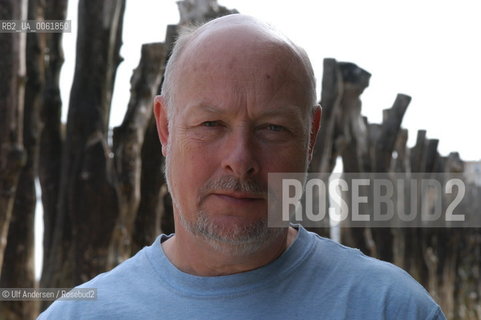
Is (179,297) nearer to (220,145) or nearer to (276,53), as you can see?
(220,145)

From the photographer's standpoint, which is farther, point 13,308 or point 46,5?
point 46,5

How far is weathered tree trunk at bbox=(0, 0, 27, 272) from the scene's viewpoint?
476 centimetres

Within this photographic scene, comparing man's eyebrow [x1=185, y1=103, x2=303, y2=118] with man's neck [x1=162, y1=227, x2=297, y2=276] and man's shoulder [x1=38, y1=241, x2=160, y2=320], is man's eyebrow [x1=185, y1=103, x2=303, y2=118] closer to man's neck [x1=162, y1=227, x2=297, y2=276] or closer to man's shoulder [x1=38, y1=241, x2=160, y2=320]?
man's neck [x1=162, y1=227, x2=297, y2=276]

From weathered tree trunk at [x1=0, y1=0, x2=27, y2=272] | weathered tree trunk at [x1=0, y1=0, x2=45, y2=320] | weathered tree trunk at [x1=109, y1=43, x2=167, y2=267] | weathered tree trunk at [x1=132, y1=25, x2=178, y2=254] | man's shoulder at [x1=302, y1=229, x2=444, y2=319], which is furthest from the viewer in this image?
weathered tree trunk at [x1=132, y1=25, x2=178, y2=254]

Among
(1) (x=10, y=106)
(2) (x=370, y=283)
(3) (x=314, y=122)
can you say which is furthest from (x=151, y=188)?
(2) (x=370, y=283)

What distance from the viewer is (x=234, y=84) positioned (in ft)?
6.14

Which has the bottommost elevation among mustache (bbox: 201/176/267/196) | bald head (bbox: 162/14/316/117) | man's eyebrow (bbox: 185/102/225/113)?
mustache (bbox: 201/176/267/196)

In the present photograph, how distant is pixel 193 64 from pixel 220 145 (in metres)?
0.22

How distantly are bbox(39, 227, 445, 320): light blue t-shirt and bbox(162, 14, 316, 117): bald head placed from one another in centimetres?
38

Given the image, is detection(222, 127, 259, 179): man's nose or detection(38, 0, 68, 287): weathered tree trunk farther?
detection(38, 0, 68, 287): weathered tree trunk

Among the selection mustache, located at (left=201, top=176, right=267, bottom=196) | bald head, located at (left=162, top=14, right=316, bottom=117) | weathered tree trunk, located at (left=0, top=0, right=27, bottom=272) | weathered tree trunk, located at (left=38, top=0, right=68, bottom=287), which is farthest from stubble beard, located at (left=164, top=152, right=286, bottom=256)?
weathered tree trunk, located at (left=38, top=0, right=68, bottom=287)

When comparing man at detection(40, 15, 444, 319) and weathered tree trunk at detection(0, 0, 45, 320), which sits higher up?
man at detection(40, 15, 444, 319)

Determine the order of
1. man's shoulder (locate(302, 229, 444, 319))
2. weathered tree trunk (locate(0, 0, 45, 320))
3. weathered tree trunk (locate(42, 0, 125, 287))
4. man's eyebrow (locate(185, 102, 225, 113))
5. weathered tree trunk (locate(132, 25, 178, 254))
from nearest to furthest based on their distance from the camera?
1. man's shoulder (locate(302, 229, 444, 319))
2. man's eyebrow (locate(185, 102, 225, 113))
3. weathered tree trunk (locate(0, 0, 45, 320))
4. weathered tree trunk (locate(42, 0, 125, 287))
5. weathered tree trunk (locate(132, 25, 178, 254))

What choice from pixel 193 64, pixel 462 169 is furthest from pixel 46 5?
pixel 462 169
